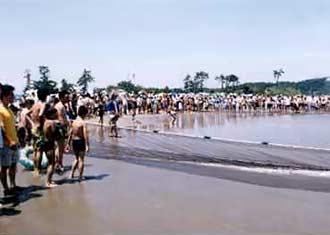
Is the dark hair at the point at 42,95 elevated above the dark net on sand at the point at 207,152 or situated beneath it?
elevated above

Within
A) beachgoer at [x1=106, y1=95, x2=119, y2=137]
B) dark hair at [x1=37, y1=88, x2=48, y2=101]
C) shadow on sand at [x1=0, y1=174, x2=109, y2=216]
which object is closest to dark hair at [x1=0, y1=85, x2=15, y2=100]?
shadow on sand at [x1=0, y1=174, x2=109, y2=216]

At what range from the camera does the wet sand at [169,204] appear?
25.9 feet

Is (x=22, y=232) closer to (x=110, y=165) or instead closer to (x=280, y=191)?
(x=280, y=191)

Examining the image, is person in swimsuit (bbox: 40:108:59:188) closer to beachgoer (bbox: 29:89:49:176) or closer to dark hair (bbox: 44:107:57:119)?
dark hair (bbox: 44:107:57:119)

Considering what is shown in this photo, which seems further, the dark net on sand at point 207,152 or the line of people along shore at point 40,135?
the dark net on sand at point 207,152

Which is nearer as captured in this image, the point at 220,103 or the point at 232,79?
the point at 220,103

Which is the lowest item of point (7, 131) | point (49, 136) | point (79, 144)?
point (79, 144)

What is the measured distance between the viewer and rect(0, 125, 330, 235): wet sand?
789cm

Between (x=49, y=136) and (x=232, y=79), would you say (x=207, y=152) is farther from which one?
(x=232, y=79)

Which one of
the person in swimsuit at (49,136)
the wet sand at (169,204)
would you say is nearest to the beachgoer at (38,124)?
the person in swimsuit at (49,136)

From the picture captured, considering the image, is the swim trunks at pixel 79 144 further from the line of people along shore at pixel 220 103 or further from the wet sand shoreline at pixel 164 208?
the line of people along shore at pixel 220 103

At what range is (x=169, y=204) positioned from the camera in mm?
9273

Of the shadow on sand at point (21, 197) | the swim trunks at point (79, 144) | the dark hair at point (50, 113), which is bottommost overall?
the shadow on sand at point (21, 197)

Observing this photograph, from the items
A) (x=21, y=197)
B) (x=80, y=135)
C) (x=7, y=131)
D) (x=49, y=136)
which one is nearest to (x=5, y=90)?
(x=7, y=131)
